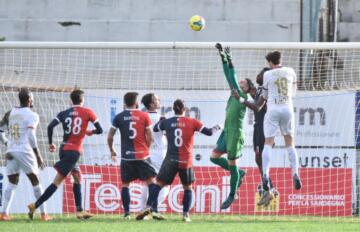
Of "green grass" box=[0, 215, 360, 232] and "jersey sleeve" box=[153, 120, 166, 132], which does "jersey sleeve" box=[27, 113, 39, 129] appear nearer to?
"green grass" box=[0, 215, 360, 232]

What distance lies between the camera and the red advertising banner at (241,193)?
1969 cm

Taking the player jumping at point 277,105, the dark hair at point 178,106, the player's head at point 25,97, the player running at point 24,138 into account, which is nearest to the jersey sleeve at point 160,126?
the dark hair at point 178,106

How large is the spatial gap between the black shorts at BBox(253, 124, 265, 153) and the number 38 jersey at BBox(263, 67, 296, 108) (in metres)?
1.66

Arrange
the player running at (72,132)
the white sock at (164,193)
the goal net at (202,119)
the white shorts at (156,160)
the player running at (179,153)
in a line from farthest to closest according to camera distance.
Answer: the goal net at (202,119), the white shorts at (156,160), the white sock at (164,193), the player running at (179,153), the player running at (72,132)

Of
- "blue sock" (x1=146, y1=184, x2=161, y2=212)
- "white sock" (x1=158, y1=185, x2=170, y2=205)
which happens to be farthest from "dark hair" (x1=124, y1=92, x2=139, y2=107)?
"white sock" (x1=158, y1=185, x2=170, y2=205)

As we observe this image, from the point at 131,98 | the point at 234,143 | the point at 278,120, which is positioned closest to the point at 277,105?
the point at 278,120

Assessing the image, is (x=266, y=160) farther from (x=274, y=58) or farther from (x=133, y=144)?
(x=133, y=144)

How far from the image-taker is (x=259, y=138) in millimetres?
17609

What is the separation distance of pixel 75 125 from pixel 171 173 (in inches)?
65.6

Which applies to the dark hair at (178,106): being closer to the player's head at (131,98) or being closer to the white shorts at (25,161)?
the player's head at (131,98)

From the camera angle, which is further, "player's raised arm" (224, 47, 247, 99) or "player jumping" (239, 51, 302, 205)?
"player's raised arm" (224, 47, 247, 99)

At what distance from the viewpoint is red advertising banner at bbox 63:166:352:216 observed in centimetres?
1969

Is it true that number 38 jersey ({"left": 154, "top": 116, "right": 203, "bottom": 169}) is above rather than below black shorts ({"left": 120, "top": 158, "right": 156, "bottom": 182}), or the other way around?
above

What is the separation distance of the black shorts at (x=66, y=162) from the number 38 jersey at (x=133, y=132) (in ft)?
2.59
